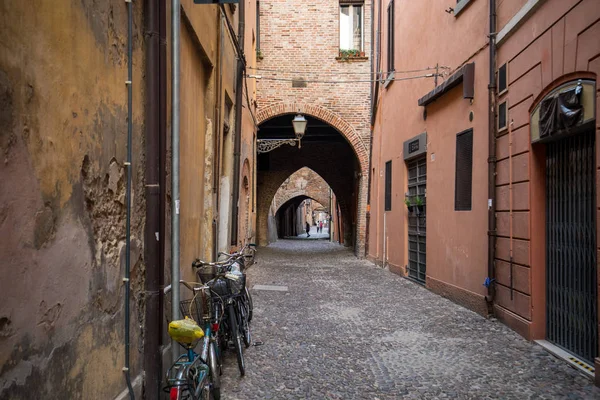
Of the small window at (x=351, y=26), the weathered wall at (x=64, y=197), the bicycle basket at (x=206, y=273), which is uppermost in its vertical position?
the small window at (x=351, y=26)

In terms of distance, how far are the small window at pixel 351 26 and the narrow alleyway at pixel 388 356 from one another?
1009 cm

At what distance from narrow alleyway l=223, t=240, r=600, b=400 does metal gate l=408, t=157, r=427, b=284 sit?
1.61m

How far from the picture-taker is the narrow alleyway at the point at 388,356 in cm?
394

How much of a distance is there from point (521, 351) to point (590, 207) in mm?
1566

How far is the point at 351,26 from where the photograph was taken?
16.0 m

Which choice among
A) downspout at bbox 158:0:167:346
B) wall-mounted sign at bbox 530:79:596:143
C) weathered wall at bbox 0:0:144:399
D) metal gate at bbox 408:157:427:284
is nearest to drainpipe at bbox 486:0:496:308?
wall-mounted sign at bbox 530:79:596:143

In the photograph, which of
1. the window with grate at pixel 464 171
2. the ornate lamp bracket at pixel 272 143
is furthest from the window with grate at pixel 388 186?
the window with grate at pixel 464 171

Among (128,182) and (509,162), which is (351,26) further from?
(128,182)

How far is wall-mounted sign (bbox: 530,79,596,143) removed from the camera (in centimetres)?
427

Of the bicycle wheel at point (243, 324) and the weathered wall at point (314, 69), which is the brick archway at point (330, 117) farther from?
the bicycle wheel at point (243, 324)

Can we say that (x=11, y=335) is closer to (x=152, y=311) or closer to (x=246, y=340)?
(x=152, y=311)

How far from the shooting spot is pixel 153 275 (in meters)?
3.30

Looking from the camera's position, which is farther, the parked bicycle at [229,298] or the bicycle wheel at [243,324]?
the bicycle wheel at [243,324]

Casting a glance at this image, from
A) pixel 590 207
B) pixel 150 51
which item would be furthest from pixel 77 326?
pixel 590 207
